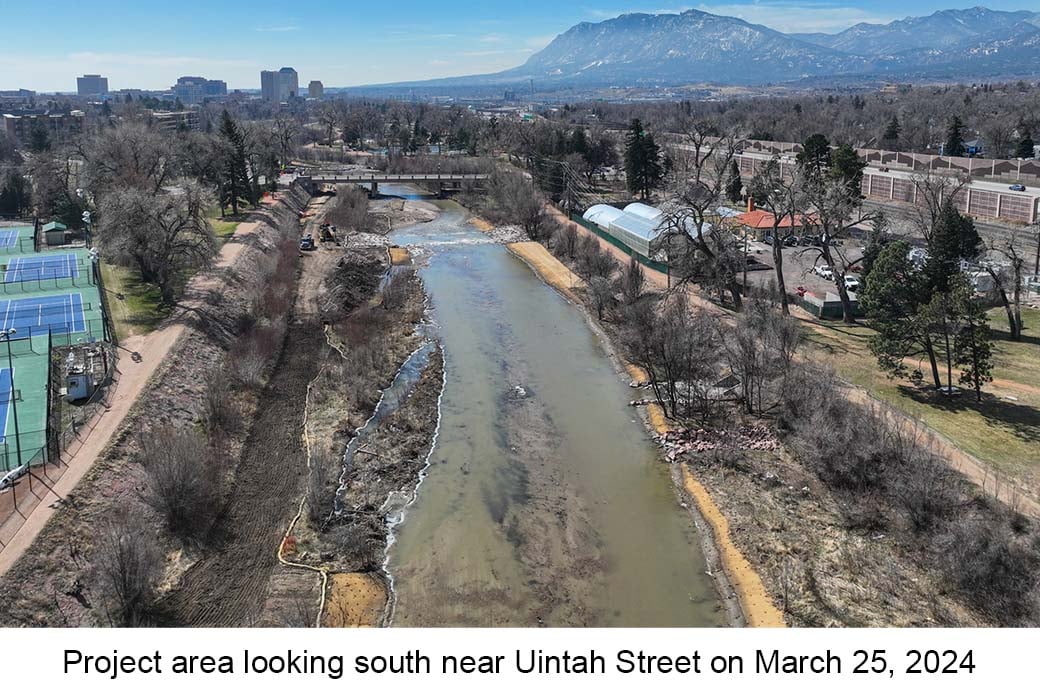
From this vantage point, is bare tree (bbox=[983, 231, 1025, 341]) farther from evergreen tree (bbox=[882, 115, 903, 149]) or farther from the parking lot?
evergreen tree (bbox=[882, 115, 903, 149])

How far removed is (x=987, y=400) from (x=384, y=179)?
5641 cm

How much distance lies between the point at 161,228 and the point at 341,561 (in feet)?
67.7

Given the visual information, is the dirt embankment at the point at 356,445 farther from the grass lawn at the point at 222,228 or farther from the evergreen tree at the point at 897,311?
the evergreen tree at the point at 897,311

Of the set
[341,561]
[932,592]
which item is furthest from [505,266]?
[932,592]

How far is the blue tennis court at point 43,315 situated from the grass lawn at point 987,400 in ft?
80.5

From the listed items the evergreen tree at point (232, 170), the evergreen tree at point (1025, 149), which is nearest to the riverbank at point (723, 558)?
the evergreen tree at point (232, 170)

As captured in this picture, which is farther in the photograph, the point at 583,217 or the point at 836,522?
the point at 583,217

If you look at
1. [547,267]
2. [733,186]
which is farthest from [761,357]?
[733,186]

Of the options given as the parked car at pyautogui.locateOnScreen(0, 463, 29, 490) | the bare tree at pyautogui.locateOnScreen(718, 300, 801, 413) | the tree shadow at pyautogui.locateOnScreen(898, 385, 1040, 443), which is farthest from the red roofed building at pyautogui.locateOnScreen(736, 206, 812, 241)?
the parked car at pyautogui.locateOnScreen(0, 463, 29, 490)

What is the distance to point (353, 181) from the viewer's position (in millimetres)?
67312

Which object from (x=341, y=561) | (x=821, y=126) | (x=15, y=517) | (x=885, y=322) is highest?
(x=821, y=126)

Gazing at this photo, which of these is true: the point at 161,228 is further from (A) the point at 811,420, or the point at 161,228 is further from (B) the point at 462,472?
(A) the point at 811,420

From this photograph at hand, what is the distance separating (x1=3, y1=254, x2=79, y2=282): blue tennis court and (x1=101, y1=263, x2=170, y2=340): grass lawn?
1307mm

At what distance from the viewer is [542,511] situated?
17.1 m
